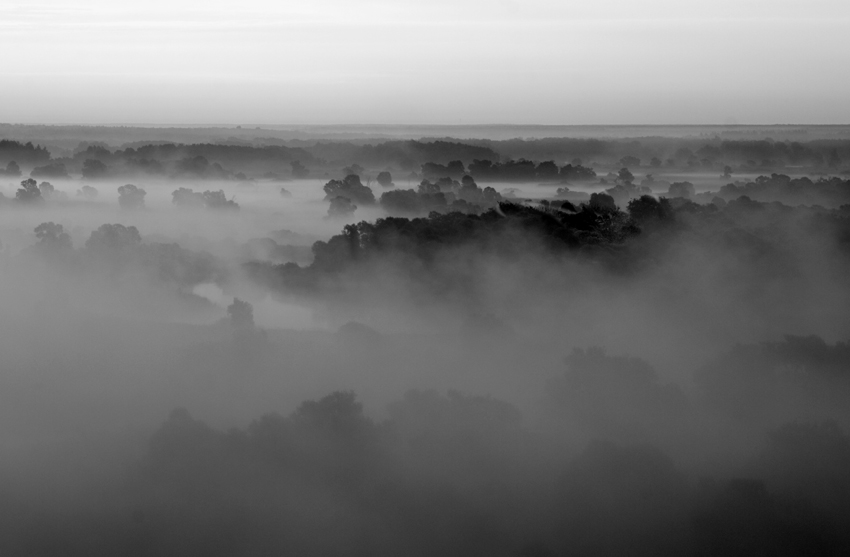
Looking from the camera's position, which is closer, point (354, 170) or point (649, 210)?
point (649, 210)

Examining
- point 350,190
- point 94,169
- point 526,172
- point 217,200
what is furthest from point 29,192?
point 526,172

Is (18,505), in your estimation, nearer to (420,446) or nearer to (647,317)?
(420,446)

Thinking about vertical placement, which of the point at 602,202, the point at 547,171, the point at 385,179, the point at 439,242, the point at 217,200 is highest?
the point at 547,171

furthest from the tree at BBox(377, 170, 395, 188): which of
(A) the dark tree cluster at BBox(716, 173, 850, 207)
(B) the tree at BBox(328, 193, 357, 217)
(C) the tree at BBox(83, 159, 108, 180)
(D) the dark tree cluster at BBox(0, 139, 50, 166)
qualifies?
(D) the dark tree cluster at BBox(0, 139, 50, 166)

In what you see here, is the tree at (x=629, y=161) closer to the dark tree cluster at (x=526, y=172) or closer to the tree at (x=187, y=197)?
the dark tree cluster at (x=526, y=172)

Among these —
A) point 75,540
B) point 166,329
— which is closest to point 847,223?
point 166,329

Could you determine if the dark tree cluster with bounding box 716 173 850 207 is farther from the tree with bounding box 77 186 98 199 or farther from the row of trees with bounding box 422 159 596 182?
the tree with bounding box 77 186 98 199

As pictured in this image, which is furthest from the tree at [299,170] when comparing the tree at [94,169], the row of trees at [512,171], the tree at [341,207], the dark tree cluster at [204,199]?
the tree at [94,169]

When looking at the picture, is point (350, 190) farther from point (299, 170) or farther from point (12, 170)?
point (12, 170)
